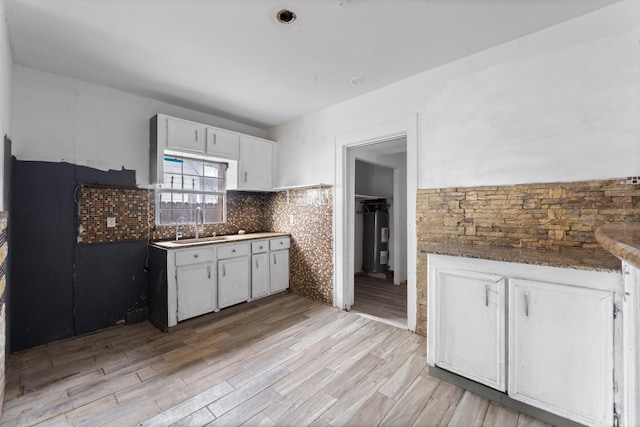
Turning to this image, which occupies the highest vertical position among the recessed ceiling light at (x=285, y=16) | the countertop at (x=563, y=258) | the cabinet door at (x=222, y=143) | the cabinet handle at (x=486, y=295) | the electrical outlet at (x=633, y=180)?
the recessed ceiling light at (x=285, y=16)

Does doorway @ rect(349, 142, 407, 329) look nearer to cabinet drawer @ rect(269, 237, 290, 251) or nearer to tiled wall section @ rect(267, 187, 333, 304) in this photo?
tiled wall section @ rect(267, 187, 333, 304)

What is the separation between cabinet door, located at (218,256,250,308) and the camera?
3.02m

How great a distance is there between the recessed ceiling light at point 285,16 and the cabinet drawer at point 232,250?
2296mm

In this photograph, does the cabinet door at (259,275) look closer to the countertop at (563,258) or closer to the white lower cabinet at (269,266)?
the white lower cabinet at (269,266)

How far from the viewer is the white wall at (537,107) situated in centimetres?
169

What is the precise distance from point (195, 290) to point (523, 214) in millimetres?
3114

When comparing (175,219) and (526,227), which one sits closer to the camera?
(526,227)

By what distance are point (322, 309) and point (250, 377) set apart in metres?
1.40

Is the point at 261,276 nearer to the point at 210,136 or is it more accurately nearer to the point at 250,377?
the point at 250,377

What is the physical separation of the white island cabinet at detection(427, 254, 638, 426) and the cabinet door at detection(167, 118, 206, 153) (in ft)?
9.37

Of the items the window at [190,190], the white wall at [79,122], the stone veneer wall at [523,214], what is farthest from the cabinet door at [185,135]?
the stone veneer wall at [523,214]

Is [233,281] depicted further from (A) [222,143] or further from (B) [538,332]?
(B) [538,332]

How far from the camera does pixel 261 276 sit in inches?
135

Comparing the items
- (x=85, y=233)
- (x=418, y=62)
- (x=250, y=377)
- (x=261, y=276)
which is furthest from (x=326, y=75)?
(x=85, y=233)
